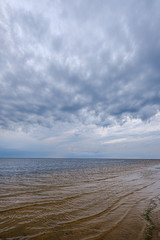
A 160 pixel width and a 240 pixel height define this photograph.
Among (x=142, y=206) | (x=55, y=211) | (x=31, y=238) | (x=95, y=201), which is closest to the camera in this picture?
(x=31, y=238)

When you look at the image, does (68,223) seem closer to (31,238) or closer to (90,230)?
(90,230)

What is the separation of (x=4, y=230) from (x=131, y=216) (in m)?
5.17

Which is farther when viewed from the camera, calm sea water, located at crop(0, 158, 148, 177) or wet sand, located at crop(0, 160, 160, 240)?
calm sea water, located at crop(0, 158, 148, 177)

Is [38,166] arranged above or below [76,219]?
below

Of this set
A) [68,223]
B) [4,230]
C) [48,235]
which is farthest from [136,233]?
[4,230]

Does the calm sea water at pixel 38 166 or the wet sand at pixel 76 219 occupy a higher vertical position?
the wet sand at pixel 76 219

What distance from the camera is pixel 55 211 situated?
6223mm

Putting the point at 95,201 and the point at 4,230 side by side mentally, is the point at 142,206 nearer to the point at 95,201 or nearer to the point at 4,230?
the point at 95,201

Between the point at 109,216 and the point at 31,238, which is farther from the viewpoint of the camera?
the point at 109,216

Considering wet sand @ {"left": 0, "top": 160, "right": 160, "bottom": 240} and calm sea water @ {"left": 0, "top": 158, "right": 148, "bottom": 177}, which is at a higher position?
wet sand @ {"left": 0, "top": 160, "right": 160, "bottom": 240}

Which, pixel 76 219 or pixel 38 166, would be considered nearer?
pixel 76 219

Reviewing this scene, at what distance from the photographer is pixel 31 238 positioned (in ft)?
13.1

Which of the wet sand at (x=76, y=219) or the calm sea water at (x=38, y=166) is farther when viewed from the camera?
→ the calm sea water at (x=38, y=166)

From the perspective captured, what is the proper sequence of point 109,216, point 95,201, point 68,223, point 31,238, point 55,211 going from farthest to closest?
point 95,201, point 55,211, point 109,216, point 68,223, point 31,238
